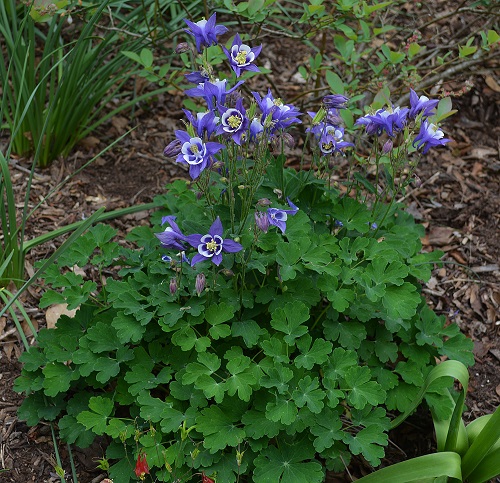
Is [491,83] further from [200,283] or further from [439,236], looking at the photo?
[200,283]

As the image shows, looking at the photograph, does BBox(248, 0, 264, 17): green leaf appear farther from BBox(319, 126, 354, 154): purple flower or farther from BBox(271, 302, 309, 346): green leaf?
BBox(271, 302, 309, 346): green leaf

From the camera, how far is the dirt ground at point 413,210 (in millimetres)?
2760

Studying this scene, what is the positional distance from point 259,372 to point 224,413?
0.18 m

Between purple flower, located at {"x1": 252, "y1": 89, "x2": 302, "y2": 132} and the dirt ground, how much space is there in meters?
1.16

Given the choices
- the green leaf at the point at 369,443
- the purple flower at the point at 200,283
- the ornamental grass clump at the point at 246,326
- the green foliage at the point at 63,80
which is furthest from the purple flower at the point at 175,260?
the green foliage at the point at 63,80

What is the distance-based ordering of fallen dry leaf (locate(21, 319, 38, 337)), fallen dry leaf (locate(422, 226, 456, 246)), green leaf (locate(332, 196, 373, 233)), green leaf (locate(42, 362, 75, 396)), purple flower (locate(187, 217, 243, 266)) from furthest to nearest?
fallen dry leaf (locate(422, 226, 456, 246)), fallen dry leaf (locate(21, 319, 38, 337)), green leaf (locate(332, 196, 373, 233)), green leaf (locate(42, 362, 75, 396)), purple flower (locate(187, 217, 243, 266))

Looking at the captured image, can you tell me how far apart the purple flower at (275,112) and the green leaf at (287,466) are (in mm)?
1071

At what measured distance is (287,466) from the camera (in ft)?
7.82

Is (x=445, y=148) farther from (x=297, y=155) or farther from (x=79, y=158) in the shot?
(x=79, y=158)

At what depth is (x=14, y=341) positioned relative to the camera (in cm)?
302

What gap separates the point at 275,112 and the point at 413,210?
171 centimetres


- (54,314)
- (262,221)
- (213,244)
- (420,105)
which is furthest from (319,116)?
(54,314)

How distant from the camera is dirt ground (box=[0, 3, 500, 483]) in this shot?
2760 mm

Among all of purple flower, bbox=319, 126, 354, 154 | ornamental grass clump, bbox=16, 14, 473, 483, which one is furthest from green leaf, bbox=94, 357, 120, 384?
purple flower, bbox=319, 126, 354, 154
